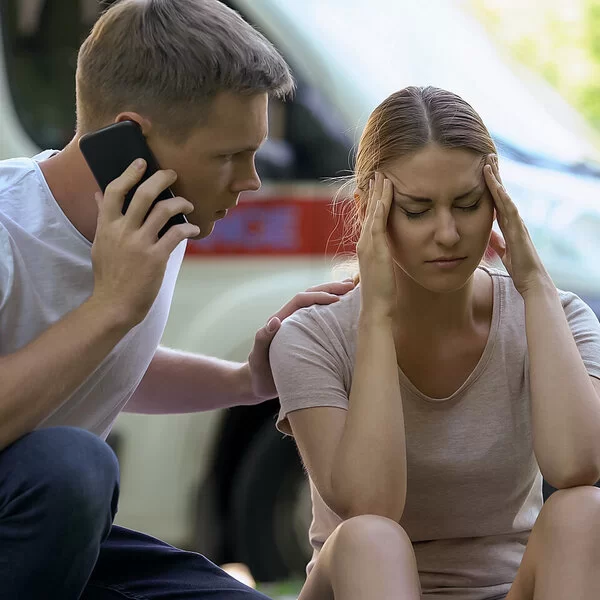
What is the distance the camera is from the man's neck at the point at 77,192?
258 centimetres

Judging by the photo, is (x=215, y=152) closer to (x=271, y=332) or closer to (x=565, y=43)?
(x=271, y=332)

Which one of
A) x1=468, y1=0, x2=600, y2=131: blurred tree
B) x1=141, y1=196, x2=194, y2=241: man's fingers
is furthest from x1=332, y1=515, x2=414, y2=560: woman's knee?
x1=468, y1=0, x2=600, y2=131: blurred tree

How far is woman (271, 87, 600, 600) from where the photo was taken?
2.59m

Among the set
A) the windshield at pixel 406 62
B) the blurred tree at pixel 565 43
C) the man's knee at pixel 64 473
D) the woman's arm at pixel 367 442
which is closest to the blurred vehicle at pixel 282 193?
the windshield at pixel 406 62

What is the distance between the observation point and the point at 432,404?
2789mm

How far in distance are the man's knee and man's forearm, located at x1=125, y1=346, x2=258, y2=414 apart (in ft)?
2.00

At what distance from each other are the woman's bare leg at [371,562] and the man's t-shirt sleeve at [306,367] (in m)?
0.31

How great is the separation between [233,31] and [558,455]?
3.47ft

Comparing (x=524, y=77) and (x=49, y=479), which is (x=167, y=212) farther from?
(x=524, y=77)

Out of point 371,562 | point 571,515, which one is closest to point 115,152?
point 371,562

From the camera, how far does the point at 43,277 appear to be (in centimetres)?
252

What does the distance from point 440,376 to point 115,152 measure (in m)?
0.85

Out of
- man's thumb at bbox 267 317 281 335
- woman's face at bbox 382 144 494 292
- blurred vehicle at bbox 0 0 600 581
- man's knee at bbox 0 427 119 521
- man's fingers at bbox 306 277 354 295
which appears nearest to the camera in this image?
man's knee at bbox 0 427 119 521

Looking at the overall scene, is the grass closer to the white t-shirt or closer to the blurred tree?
the white t-shirt
